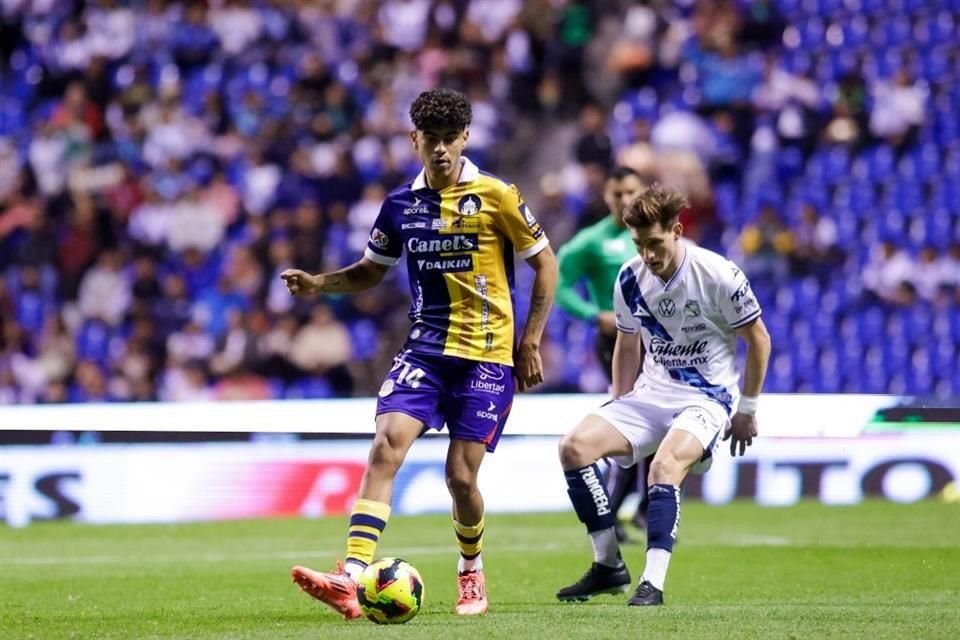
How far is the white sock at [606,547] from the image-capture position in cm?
805

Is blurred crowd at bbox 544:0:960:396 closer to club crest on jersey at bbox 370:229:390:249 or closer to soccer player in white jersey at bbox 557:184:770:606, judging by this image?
soccer player in white jersey at bbox 557:184:770:606

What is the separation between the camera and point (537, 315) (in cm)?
739

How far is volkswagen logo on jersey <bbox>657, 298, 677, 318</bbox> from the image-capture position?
791 centimetres

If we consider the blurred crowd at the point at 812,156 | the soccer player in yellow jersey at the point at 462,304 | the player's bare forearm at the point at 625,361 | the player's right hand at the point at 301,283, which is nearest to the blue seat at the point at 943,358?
the blurred crowd at the point at 812,156

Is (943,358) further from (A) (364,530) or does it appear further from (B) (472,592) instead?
(A) (364,530)

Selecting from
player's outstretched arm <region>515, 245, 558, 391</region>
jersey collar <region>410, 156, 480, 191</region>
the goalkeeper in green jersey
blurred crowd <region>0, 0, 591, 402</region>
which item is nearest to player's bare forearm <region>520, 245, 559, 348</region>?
player's outstretched arm <region>515, 245, 558, 391</region>

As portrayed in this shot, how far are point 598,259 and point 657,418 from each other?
325 cm

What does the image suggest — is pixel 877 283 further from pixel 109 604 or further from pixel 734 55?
pixel 109 604

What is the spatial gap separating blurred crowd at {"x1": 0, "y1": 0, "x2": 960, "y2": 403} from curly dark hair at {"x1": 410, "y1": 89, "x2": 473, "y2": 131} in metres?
9.37

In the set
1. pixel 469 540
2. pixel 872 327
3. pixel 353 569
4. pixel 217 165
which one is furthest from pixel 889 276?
pixel 353 569

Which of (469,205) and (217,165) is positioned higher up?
(217,165)

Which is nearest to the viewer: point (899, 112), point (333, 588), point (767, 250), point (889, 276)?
point (333, 588)

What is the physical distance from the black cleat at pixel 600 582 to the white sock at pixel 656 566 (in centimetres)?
51

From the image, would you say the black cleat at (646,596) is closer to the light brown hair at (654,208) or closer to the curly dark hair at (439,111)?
the light brown hair at (654,208)
